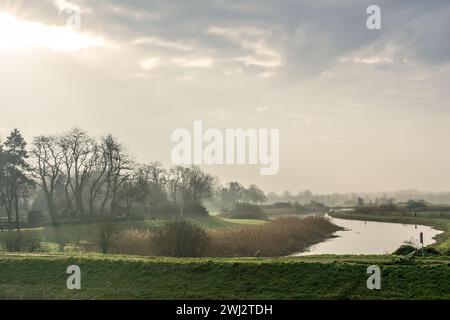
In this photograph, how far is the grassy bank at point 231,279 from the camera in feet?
58.5

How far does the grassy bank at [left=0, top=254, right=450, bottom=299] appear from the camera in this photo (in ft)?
58.5

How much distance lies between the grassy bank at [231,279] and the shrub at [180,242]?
6.19 meters

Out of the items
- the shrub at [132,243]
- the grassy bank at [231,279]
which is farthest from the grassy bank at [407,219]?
the grassy bank at [231,279]

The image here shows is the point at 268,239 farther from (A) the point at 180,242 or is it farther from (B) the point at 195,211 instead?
(B) the point at 195,211

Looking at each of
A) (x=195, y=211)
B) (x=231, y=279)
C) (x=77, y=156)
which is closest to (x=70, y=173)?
(x=77, y=156)

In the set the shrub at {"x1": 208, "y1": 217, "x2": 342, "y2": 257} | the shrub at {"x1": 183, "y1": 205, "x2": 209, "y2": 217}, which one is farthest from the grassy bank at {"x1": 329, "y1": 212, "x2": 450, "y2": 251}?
the shrub at {"x1": 183, "y1": 205, "x2": 209, "y2": 217}

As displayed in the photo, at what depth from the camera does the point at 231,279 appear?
1955 cm

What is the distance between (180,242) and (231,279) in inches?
391

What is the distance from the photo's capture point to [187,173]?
81375 mm
